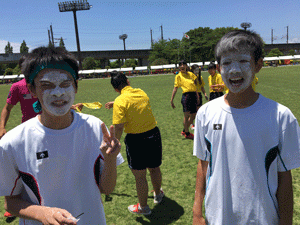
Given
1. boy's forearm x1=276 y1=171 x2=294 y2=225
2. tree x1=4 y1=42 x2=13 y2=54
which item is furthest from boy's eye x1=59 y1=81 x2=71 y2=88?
tree x1=4 y1=42 x2=13 y2=54

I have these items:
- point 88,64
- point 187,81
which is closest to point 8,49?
point 88,64

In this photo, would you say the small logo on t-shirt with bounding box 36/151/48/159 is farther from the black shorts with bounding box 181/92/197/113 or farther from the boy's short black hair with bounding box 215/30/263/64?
the black shorts with bounding box 181/92/197/113

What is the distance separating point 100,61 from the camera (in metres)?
78.2

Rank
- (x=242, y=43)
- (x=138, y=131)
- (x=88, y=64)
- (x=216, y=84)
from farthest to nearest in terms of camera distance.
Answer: (x=88, y=64) < (x=216, y=84) < (x=138, y=131) < (x=242, y=43)

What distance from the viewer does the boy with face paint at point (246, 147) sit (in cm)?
147

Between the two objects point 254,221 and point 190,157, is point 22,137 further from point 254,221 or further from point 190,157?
point 190,157

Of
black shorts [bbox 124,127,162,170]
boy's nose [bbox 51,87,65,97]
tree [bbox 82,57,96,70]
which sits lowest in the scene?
black shorts [bbox 124,127,162,170]

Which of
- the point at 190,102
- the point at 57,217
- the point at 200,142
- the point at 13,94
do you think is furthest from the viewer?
the point at 190,102

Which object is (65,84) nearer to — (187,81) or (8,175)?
(8,175)

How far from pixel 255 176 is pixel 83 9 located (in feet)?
234

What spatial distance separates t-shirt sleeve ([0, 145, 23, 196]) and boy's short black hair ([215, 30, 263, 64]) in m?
1.61

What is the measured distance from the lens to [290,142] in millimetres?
1447

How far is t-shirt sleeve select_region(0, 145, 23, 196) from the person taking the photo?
A: 1.45 metres

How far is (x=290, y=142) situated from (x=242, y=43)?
73cm
